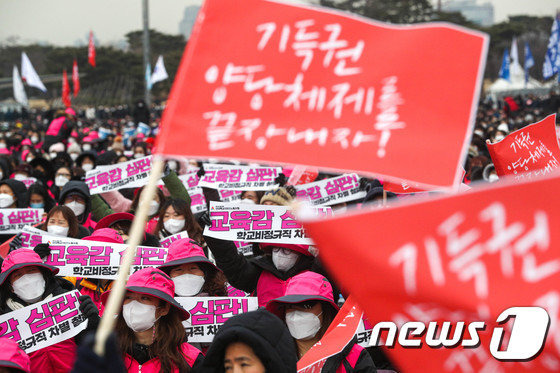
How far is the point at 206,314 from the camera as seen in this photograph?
407 centimetres

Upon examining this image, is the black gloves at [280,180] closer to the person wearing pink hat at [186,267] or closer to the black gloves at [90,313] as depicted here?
the person wearing pink hat at [186,267]

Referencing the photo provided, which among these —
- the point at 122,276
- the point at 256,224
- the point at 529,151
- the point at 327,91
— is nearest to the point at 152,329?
the point at 256,224

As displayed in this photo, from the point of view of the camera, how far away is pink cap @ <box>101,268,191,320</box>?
3408mm

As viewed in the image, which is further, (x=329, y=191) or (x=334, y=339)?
(x=329, y=191)

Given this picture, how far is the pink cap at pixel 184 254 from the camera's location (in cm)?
419

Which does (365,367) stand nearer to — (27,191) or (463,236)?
(463,236)

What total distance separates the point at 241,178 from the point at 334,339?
4007 mm

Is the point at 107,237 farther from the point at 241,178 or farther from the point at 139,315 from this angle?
the point at 241,178

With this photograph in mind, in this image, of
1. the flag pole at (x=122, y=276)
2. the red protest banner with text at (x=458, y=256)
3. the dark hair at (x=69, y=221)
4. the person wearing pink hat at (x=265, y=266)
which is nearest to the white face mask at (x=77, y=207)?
the dark hair at (x=69, y=221)

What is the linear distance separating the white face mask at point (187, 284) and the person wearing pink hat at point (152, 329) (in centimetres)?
69

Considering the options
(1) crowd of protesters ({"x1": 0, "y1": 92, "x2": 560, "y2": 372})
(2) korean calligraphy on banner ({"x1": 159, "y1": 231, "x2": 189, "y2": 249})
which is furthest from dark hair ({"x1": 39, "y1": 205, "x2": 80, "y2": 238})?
(2) korean calligraphy on banner ({"x1": 159, "y1": 231, "x2": 189, "y2": 249})

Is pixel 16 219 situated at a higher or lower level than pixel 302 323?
lower

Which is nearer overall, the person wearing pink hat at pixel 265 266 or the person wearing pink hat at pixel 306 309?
the person wearing pink hat at pixel 306 309

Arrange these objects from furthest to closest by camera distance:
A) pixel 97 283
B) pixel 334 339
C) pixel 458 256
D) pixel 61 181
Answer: pixel 61 181
pixel 97 283
pixel 334 339
pixel 458 256
